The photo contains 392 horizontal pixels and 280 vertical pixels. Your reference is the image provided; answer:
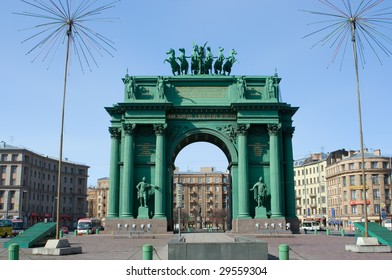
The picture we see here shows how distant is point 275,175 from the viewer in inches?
1939

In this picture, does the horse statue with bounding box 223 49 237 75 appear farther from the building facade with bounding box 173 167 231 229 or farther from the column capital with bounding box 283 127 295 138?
the building facade with bounding box 173 167 231 229

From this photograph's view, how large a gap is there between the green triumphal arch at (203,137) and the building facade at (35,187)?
2212 inches

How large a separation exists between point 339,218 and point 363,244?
269 ft

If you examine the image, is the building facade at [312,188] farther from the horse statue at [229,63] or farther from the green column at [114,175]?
the green column at [114,175]

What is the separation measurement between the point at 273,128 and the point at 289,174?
6105 mm

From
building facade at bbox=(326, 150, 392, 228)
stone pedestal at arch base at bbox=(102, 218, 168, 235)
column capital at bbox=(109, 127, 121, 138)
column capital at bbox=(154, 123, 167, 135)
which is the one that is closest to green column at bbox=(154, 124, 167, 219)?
column capital at bbox=(154, 123, 167, 135)

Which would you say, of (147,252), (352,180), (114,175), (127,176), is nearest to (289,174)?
(127,176)

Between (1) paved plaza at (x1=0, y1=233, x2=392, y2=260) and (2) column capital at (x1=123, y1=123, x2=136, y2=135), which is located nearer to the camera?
(1) paved plaza at (x1=0, y1=233, x2=392, y2=260)

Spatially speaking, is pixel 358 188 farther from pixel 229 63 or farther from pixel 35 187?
pixel 35 187

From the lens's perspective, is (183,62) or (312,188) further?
(312,188)

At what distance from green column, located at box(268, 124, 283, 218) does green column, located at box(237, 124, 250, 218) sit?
2.83 m

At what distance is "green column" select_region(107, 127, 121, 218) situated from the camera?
2008 inches

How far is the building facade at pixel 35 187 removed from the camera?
331 feet

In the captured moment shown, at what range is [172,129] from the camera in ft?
170
